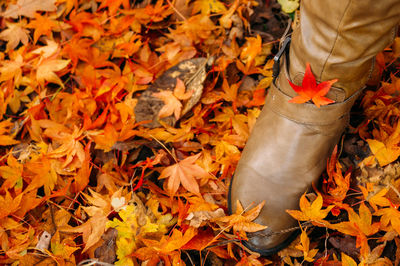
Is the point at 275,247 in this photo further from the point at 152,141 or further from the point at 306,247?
the point at 152,141

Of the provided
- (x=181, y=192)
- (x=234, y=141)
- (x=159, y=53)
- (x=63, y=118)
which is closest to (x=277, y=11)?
(x=159, y=53)

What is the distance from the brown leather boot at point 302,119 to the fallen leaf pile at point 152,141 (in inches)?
2.2

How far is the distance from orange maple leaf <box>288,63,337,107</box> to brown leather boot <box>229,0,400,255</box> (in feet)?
0.07

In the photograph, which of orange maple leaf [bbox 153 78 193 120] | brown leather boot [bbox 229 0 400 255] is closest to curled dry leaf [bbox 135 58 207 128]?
orange maple leaf [bbox 153 78 193 120]

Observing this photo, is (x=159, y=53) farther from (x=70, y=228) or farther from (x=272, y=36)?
(x=70, y=228)

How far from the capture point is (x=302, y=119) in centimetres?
98

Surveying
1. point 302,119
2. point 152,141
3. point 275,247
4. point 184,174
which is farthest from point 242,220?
point 152,141

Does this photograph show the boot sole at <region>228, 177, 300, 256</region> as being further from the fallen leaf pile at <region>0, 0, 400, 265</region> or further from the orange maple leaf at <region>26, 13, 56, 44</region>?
the orange maple leaf at <region>26, 13, 56, 44</region>

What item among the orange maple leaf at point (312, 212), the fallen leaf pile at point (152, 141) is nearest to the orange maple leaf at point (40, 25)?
the fallen leaf pile at point (152, 141)

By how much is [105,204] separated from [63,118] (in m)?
0.44

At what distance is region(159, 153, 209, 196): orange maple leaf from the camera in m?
1.15

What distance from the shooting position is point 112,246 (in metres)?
1.06

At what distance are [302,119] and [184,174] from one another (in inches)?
17.4

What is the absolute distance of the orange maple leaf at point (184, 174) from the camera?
1.15 m
